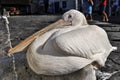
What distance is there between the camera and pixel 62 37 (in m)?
3.03

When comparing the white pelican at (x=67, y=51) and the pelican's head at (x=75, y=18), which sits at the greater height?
the pelican's head at (x=75, y=18)

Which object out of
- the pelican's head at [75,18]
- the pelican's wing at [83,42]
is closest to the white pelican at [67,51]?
the pelican's wing at [83,42]

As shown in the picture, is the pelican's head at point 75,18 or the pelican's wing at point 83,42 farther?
the pelican's head at point 75,18

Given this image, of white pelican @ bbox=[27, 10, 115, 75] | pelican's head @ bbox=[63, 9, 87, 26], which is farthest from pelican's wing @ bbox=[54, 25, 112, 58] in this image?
pelican's head @ bbox=[63, 9, 87, 26]

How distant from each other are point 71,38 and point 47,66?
0.32 m

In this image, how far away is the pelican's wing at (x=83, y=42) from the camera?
3.01m

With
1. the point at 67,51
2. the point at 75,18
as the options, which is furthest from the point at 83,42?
the point at 75,18

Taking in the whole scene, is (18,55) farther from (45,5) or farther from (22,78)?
(45,5)

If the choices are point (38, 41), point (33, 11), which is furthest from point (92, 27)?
point (33, 11)

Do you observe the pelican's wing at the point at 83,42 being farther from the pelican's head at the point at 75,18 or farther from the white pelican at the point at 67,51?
the pelican's head at the point at 75,18

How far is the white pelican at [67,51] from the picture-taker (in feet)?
9.97

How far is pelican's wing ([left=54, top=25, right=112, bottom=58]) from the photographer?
9.87ft

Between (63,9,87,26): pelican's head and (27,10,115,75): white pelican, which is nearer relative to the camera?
(27,10,115,75): white pelican

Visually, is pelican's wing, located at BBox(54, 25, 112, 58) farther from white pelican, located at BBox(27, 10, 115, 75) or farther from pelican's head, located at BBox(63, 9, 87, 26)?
pelican's head, located at BBox(63, 9, 87, 26)
